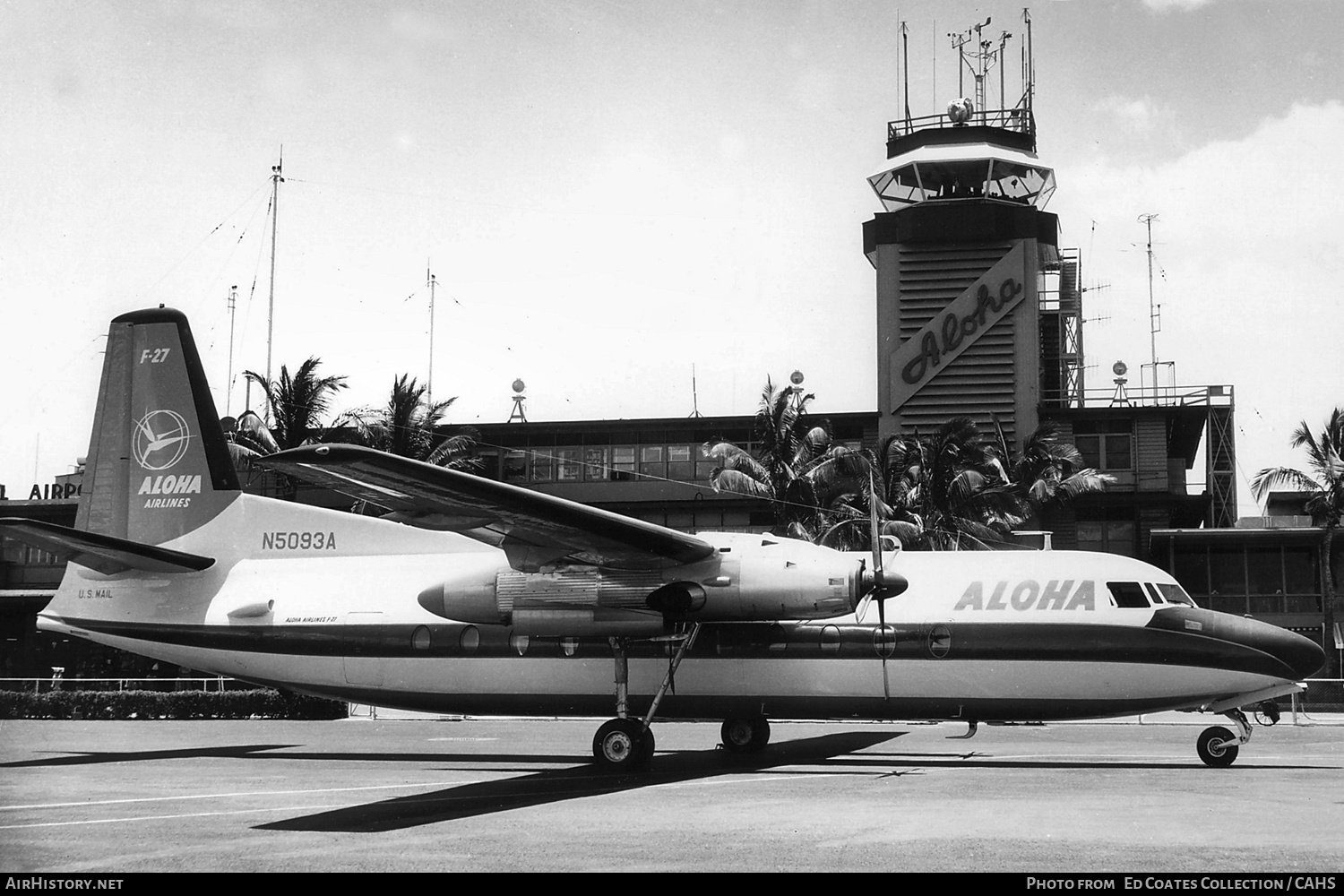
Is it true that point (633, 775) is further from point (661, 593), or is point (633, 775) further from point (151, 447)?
point (151, 447)

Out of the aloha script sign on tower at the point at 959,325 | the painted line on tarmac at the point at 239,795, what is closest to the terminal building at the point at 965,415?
the aloha script sign on tower at the point at 959,325

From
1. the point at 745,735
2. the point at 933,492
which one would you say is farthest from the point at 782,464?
the point at 745,735

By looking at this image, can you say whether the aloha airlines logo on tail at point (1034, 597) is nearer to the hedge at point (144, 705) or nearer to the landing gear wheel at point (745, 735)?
the landing gear wheel at point (745, 735)

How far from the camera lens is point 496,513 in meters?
16.0

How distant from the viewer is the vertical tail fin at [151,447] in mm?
21406

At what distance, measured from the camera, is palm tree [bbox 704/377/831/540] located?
35.1 meters

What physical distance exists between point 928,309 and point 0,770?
36.9m

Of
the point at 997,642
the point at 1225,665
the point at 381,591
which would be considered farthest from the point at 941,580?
the point at 381,591

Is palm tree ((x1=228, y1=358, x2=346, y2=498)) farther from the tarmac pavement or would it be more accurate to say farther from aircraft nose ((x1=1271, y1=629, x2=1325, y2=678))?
aircraft nose ((x1=1271, y1=629, x2=1325, y2=678))

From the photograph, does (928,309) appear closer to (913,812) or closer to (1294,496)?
(1294,496)

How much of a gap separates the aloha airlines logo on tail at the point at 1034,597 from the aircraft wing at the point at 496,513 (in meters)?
4.27

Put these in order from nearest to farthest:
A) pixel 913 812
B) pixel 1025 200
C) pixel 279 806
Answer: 1. pixel 913 812
2. pixel 279 806
3. pixel 1025 200

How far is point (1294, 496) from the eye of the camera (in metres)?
58.0

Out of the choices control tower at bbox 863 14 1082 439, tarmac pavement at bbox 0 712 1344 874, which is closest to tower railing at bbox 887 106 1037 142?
control tower at bbox 863 14 1082 439
